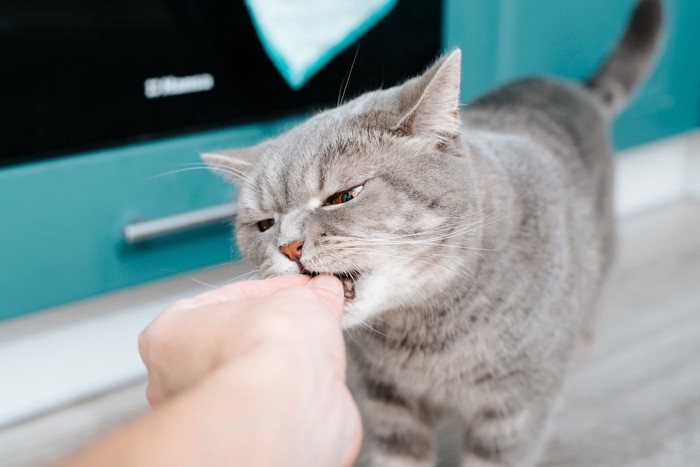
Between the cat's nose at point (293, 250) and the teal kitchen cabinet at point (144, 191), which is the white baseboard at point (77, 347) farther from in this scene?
the cat's nose at point (293, 250)

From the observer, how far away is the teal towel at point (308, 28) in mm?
1293

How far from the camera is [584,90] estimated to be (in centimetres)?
144

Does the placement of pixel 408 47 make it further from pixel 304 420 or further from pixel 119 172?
pixel 304 420

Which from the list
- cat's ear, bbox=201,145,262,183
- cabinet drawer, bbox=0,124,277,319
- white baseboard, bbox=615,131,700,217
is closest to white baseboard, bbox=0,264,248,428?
cabinet drawer, bbox=0,124,277,319

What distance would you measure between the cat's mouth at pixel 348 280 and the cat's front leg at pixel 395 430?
0.31 m

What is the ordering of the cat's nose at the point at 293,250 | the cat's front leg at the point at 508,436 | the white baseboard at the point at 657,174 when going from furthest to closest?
the white baseboard at the point at 657,174
the cat's front leg at the point at 508,436
the cat's nose at the point at 293,250

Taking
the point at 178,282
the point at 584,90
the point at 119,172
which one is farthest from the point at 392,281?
the point at 584,90

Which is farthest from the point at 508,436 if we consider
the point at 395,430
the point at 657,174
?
the point at 657,174

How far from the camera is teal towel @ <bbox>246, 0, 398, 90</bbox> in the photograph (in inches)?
50.9

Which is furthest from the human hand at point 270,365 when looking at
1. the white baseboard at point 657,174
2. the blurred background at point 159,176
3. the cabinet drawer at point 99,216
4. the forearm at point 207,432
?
the white baseboard at point 657,174

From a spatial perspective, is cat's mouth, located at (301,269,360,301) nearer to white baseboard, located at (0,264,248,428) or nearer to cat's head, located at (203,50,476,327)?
cat's head, located at (203,50,476,327)

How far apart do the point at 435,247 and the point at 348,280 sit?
0.37 ft

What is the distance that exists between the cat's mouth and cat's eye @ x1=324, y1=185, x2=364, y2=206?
0.29 ft

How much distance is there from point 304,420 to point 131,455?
0.41 ft
